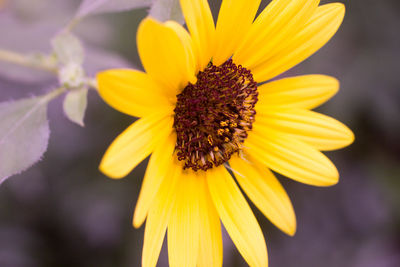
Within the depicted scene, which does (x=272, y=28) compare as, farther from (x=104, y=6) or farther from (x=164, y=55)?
(x=104, y=6)

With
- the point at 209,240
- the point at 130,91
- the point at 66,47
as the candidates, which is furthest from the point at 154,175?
the point at 66,47

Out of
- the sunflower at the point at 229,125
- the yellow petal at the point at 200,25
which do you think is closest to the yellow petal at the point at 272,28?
the sunflower at the point at 229,125

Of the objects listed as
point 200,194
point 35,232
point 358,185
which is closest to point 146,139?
point 200,194

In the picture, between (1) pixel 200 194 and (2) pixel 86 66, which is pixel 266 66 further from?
(2) pixel 86 66

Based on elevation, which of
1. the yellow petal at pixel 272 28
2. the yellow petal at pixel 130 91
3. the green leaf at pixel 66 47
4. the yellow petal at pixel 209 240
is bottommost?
the yellow petal at pixel 209 240

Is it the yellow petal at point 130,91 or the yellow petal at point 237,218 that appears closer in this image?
the yellow petal at point 130,91

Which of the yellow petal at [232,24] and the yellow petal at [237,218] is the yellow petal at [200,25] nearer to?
the yellow petal at [232,24]
